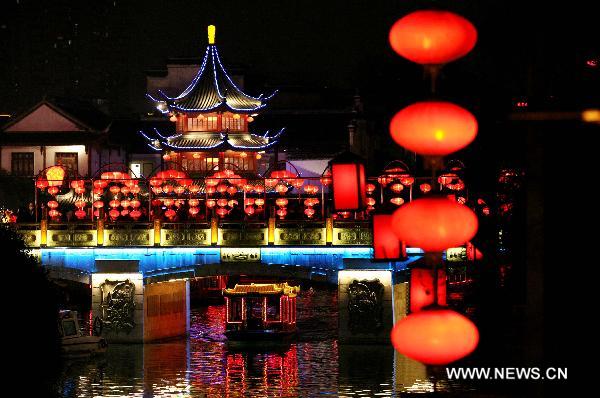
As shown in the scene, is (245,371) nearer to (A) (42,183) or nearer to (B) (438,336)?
(A) (42,183)

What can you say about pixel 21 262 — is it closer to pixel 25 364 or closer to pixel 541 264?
pixel 25 364

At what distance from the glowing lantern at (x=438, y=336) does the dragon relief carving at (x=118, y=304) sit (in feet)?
82.6

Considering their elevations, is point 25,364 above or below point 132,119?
below

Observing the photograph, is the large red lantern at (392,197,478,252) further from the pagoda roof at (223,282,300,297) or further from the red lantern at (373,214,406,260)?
the pagoda roof at (223,282,300,297)

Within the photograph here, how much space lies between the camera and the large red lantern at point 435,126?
30.4 ft

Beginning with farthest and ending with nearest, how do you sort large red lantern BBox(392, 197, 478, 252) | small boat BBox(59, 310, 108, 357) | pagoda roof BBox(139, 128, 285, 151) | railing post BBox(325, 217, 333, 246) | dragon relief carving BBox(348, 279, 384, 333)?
pagoda roof BBox(139, 128, 285, 151) < railing post BBox(325, 217, 333, 246) < dragon relief carving BBox(348, 279, 384, 333) < small boat BBox(59, 310, 108, 357) < large red lantern BBox(392, 197, 478, 252)

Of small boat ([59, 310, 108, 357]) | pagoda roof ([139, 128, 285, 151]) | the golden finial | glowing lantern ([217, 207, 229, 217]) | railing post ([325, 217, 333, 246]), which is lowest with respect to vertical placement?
small boat ([59, 310, 108, 357])

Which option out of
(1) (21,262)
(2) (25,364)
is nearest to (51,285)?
(1) (21,262)

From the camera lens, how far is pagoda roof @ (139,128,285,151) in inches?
1886

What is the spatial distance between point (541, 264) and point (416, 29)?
2.23 meters

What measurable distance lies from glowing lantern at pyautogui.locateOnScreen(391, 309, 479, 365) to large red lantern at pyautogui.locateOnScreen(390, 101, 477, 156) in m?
1.38

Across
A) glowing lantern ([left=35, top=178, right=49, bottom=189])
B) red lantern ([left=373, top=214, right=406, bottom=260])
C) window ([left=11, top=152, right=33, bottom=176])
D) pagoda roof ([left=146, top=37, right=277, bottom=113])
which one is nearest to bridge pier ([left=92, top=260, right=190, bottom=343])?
glowing lantern ([left=35, top=178, right=49, bottom=189])

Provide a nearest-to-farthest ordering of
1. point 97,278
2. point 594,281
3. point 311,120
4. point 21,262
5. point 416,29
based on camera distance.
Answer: point 416,29, point 594,281, point 21,262, point 97,278, point 311,120

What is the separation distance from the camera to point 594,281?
1157cm
